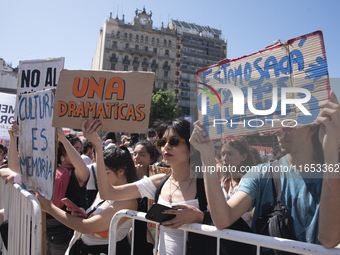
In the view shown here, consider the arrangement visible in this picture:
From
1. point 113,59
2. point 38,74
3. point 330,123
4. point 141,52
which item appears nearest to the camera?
point 330,123

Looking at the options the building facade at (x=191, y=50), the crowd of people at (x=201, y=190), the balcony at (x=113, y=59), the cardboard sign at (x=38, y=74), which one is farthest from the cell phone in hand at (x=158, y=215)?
the building facade at (x=191, y=50)

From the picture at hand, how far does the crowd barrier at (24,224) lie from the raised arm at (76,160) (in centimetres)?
46

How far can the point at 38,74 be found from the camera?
2711mm

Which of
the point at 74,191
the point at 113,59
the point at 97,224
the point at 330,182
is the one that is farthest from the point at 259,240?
the point at 113,59

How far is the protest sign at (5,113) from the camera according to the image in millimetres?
4492

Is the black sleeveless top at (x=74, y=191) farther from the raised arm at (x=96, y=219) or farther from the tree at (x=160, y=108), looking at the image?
the tree at (x=160, y=108)

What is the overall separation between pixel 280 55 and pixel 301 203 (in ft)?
2.59

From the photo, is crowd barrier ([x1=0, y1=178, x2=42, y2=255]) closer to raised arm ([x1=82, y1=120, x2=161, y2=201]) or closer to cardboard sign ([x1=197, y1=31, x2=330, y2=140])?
raised arm ([x1=82, y1=120, x2=161, y2=201])

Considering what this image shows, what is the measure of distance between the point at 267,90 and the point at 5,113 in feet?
15.4

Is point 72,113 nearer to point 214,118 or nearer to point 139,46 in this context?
point 214,118

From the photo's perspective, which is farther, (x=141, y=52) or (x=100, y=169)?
(x=141, y=52)

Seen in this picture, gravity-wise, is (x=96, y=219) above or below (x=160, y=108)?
below

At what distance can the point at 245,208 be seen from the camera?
143cm

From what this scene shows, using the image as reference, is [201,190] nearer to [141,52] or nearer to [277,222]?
[277,222]
